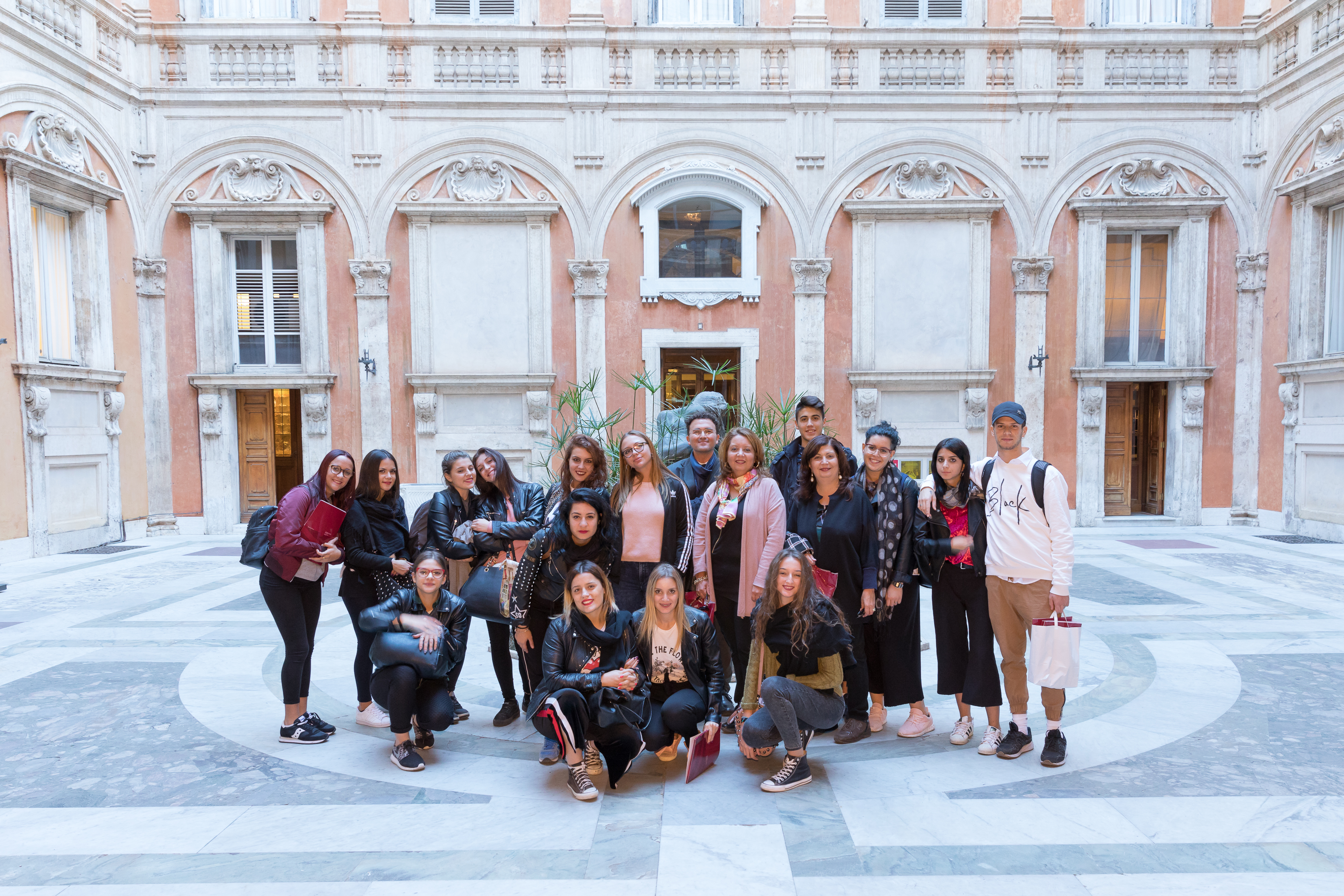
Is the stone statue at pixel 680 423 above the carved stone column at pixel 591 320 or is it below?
below

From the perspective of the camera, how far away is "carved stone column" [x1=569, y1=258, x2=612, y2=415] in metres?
13.1

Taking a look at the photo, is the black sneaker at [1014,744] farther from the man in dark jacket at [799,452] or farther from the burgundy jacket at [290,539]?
the burgundy jacket at [290,539]

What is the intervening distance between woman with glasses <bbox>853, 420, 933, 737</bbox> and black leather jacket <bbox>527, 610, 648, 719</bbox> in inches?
52.3

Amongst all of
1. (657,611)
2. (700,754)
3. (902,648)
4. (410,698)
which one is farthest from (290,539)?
(902,648)

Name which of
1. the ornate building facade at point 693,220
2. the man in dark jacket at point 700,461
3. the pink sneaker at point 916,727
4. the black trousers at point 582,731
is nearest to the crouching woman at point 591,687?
the black trousers at point 582,731

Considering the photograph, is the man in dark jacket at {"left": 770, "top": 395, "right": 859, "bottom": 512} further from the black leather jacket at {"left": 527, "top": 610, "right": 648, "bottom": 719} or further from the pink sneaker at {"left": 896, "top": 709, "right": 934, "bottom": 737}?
the pink sneaker at {"left": 896, "top": 709, "right": 934, "bottom": 737}

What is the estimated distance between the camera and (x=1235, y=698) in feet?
16.6

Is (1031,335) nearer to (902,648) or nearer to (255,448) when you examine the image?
(902,648)

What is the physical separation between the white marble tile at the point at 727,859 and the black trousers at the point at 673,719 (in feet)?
1.79

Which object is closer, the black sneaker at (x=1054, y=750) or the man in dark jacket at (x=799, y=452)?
the black sneaker at (x=1054, y=750)

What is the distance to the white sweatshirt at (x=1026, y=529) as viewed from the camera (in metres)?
4.00

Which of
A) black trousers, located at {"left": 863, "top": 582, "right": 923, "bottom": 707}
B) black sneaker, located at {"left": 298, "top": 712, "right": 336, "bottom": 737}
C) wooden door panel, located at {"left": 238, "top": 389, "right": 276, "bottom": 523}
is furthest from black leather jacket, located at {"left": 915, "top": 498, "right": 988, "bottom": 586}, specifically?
wooden door panel, located at {"left": 238, "top": 389, "right": 276, "bottom": 523}

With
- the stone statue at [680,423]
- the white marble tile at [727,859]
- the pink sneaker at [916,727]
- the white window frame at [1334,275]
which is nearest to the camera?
the white marble tile at [727,859]

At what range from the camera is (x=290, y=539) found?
14.0 feet
